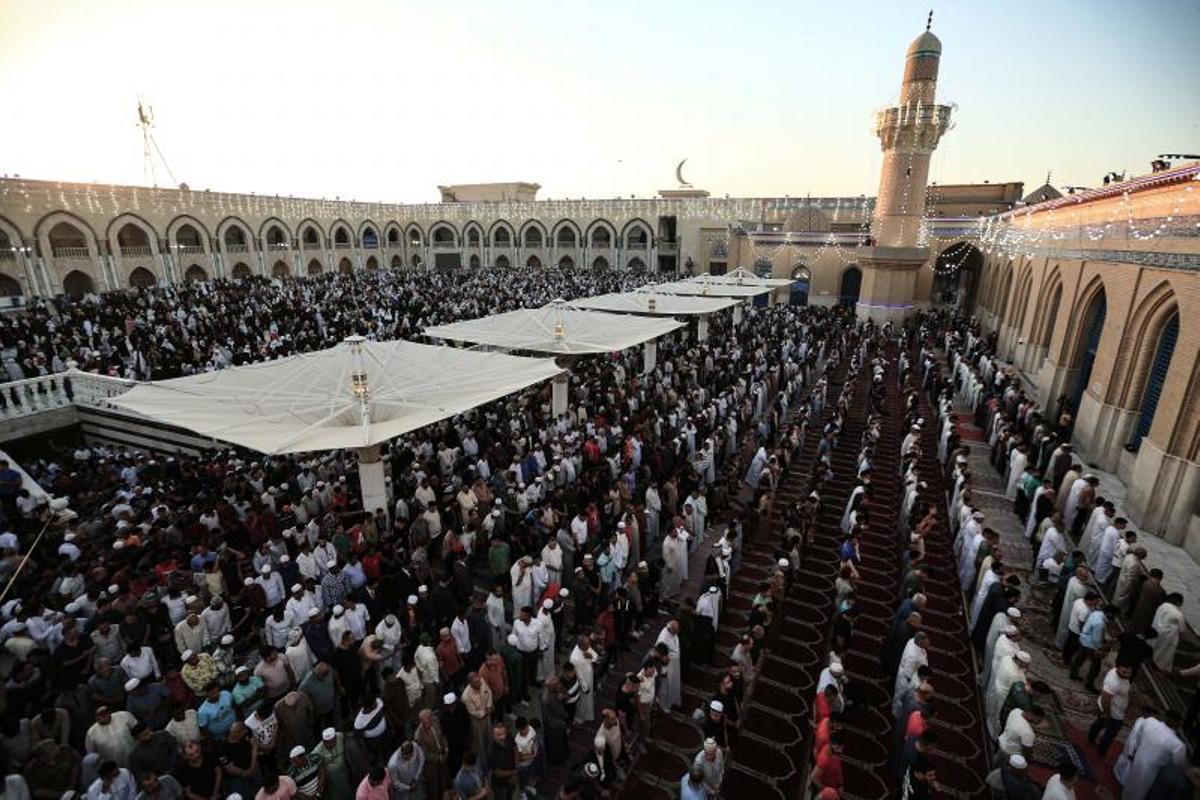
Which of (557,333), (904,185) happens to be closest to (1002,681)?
(557,333)

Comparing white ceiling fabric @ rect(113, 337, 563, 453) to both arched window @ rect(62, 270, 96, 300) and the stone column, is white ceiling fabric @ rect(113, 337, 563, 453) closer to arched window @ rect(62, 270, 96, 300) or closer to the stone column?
the stone column

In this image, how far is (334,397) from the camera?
7547 mm

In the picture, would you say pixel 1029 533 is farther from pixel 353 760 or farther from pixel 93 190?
pixel 93 190

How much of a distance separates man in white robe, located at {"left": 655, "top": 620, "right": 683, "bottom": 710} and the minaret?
24211mm

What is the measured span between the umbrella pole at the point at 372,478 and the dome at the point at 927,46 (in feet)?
84.9

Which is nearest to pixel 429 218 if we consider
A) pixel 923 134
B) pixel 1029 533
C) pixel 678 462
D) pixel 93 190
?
pixel 93 190

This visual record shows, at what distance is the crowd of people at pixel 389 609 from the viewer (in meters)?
4.34

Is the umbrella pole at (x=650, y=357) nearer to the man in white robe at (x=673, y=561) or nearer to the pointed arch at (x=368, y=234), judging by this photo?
the man in white robe at (x=673, y=561)

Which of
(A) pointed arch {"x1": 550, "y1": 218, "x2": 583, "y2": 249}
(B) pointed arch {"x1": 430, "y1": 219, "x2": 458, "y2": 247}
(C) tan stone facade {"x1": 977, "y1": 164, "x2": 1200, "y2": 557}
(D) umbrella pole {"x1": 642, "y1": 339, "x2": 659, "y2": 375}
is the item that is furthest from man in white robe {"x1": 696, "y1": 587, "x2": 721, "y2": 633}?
(B) pointed arch {"x1": 430, "y1": 219, "x2": 458, "y2": 247}

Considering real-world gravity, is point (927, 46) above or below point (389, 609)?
above

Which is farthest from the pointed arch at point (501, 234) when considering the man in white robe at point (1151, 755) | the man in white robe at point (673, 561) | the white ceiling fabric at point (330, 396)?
the man in white robe at point (1151, 755)

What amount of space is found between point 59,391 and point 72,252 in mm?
21523

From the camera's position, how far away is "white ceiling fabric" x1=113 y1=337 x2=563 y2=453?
21.9ft

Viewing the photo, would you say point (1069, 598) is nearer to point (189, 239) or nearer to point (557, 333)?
point (557, 333)
